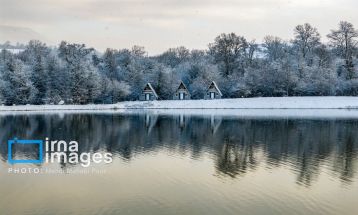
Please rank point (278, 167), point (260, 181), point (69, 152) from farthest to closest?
point (69, 152) < point (278, 167) < point (260, 181)

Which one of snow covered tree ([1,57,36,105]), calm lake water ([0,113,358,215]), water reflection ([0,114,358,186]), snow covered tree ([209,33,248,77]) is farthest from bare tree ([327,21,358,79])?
snow covered tree ([1,57,36,105])

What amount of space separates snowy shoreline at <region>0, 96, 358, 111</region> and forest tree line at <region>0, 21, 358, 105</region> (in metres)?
3.93

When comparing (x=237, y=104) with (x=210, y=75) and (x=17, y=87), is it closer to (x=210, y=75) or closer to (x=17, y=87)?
(x=210, y=75)

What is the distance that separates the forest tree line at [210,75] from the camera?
97.4m

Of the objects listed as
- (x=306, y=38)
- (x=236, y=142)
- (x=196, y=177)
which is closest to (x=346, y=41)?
(x=306, y=38)

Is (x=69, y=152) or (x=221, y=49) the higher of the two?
(x=221, y=49)

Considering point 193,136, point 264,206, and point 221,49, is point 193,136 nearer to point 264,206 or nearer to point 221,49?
point 264,206

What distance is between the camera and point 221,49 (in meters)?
114

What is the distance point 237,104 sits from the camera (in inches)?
3846

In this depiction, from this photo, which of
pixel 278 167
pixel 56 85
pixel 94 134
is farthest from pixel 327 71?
pixel 278 167

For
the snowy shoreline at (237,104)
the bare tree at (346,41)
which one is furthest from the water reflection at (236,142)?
the bare tree at (346,41)

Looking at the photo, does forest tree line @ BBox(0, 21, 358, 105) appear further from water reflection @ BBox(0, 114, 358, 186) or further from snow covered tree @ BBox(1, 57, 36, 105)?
water reflection @ BBox(0, 114, 358, 186)

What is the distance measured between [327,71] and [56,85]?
207ft

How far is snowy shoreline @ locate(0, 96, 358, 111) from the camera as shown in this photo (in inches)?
3651
